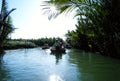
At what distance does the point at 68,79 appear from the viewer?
983 centimetres

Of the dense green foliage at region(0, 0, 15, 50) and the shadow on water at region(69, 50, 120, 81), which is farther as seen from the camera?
the dense green foliage at region(0, 0, 15, 50)

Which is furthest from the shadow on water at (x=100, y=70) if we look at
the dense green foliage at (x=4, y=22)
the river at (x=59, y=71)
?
the dense green foliage at (x=4, y=22)

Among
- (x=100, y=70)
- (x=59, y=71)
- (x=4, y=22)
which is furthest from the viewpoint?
→ (x=4, y=22)

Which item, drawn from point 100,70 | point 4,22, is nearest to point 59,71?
point 100,70

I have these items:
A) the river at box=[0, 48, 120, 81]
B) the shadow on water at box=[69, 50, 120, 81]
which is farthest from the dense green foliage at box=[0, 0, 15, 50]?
the shadow on water at box=[69, 50, 120, 81]

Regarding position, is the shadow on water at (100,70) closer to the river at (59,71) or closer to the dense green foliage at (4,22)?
the river at (59,71)

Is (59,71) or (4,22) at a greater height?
(4,22)

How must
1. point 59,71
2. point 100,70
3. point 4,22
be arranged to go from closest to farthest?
point 59,71 → point 100,70 → point 4,22

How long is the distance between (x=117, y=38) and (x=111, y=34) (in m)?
1.04

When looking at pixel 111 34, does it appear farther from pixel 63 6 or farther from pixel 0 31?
pixel 0 31

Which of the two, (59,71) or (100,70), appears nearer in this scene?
(59,71)

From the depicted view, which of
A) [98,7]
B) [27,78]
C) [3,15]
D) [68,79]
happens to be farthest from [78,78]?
[3,15]

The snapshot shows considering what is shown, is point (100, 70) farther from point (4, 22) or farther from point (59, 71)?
point (4, 22)

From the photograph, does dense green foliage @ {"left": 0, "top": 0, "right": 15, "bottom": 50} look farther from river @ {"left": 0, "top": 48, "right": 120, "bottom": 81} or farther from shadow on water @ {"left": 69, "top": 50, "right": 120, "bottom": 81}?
shadow on water @ {"left": 69, "top": 50, "right": 120, "bottom": 81}
